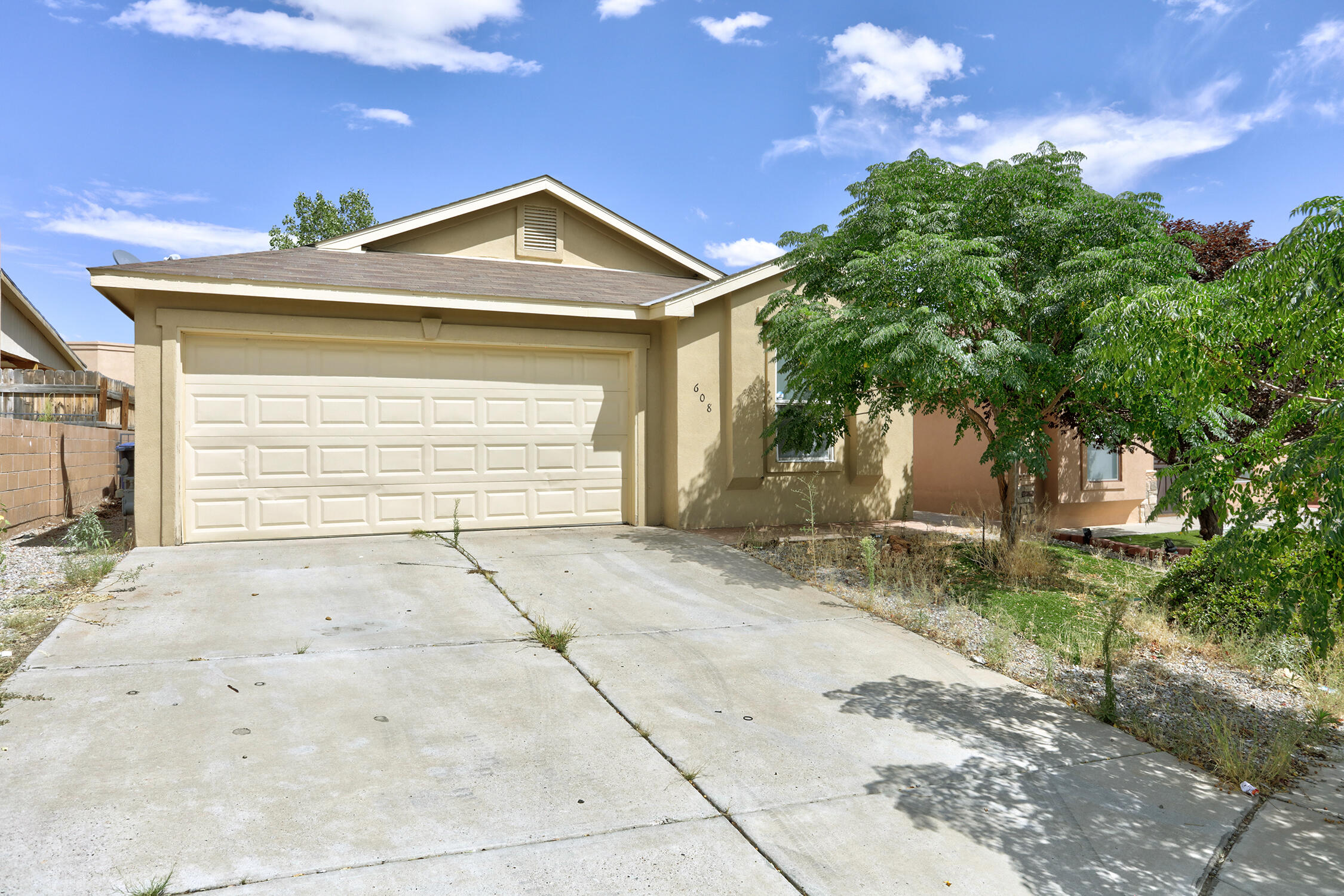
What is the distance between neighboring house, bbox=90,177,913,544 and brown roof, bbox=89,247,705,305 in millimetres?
54

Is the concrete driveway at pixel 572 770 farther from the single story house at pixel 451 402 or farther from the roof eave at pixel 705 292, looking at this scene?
the roof eave at pixel 705 292

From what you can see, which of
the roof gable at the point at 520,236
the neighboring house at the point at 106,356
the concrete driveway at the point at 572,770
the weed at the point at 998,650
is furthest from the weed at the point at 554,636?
the neighboring house at the point at 106,356

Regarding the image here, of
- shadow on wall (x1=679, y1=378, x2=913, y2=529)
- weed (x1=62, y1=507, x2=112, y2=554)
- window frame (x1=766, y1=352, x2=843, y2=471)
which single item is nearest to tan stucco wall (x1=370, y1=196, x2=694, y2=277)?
window frame (x1=766, y1=352, x2=843, y2=471)

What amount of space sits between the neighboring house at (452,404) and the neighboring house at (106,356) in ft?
72.3

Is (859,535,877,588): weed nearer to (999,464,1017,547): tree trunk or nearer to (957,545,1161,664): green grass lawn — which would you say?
(957,545,1161,664): green grass lawn

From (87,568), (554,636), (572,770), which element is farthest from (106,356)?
(572,770)

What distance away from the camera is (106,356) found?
28.9m

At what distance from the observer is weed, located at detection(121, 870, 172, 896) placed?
2.62m

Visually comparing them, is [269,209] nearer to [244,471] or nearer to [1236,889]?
[244,471]

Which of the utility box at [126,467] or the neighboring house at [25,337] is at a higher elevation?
the neighboring house at [25,337]

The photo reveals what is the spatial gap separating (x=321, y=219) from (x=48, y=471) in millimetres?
19711

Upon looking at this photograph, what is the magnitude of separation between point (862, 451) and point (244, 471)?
27.7 ft

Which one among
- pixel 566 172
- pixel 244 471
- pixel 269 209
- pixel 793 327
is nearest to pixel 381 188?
pixel 269 209

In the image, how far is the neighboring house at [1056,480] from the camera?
13.2m
